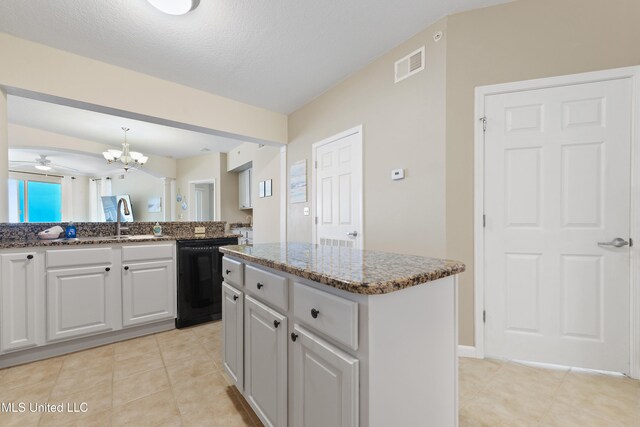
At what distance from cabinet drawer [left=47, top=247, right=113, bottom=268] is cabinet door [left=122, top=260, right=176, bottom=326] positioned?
18cm

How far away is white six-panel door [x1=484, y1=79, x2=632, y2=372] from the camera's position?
1794 millimetres

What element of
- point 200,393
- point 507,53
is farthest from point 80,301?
point 507,53

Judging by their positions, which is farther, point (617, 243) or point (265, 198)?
point (265, 198)

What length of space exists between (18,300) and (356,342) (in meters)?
2.68

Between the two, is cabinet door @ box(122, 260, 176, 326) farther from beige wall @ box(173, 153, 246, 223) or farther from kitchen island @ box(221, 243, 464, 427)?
beige wall @ box(173, 153, 246, 223)

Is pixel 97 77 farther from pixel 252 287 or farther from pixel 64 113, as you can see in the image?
pixel 252 287

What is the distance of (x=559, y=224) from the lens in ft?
6.28

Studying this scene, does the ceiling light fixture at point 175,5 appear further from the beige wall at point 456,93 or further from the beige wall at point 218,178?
the beige wall at point 218,178

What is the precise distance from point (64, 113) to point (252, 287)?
4496mm

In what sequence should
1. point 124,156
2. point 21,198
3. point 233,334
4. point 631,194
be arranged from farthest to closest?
point 21,198 → point 124,156 → point 631,194 → point 233,334

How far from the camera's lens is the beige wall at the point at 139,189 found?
7758mm

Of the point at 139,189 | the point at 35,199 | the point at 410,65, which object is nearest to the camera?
the point at 410,65

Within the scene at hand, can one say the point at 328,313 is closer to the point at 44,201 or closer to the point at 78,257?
the point at 78,257

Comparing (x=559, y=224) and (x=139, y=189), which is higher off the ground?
(x=139, y=189)
